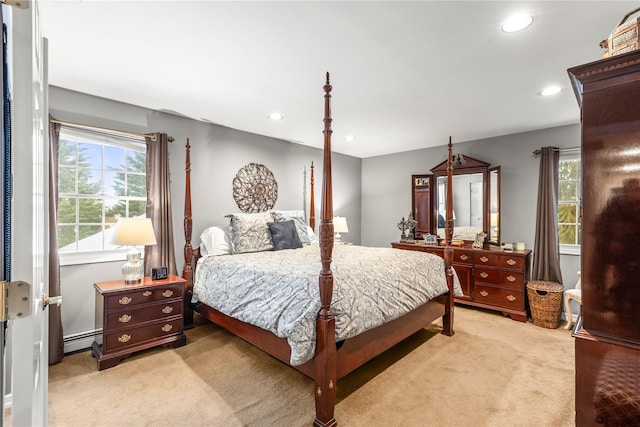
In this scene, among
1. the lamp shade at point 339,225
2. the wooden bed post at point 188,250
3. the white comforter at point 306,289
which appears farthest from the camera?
the lamp shade at point 339,225

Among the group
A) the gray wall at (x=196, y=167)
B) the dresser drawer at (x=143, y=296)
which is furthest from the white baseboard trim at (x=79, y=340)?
the dresser drawer at (x=143, y=296)

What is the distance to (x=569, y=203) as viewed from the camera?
155 inches

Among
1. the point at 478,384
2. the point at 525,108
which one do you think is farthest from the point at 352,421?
the point at 525,108

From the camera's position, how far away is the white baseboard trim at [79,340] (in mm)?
2861

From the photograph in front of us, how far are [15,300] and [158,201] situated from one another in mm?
2686

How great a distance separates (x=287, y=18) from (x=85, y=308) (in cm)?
314

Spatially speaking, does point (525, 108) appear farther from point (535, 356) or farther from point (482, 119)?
point (535, 356)

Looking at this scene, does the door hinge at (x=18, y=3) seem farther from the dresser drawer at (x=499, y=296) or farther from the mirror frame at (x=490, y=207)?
the mirror frame at (x=490, y=207)

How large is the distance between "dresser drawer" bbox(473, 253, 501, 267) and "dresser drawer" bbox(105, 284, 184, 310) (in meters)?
3.62

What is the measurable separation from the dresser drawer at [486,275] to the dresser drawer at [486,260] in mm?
66

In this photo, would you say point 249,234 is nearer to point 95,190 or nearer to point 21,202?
point 95,190

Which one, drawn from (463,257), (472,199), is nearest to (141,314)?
(463,257)

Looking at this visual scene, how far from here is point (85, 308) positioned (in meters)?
2.98

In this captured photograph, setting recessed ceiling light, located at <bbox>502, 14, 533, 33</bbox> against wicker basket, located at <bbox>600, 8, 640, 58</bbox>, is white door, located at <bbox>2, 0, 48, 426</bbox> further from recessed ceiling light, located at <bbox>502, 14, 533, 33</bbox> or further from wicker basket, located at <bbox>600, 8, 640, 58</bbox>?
recessed ceiling light, located at <bbox>502, 14, 533, 33</bbox>
